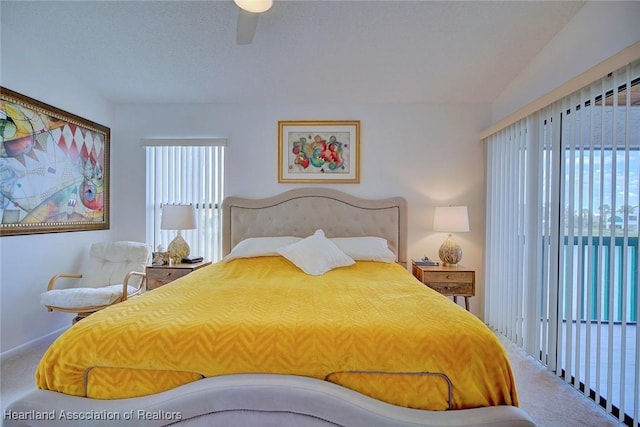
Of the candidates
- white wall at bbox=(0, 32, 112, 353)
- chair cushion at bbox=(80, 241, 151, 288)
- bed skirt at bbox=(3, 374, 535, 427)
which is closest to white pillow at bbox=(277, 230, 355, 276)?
bed skirt at bbox=(3, 374, 535, 427)

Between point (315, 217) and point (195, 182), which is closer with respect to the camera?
point (315, 217)

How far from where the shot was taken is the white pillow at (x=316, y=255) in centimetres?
274

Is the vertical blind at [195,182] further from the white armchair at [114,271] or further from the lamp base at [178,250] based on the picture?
the white armchair at [114,271]

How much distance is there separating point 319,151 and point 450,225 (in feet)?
5.30

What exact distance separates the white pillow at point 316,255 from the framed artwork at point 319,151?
3.07 feet

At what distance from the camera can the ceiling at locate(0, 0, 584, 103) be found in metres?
2.46

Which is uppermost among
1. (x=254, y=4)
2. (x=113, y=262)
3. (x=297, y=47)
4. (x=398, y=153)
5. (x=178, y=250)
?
(x=297, y=47)

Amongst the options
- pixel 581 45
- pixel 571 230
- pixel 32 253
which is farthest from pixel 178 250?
pixel 581 45

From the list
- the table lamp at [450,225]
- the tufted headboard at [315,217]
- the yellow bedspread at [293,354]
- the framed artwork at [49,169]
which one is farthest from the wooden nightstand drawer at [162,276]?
the table lamp at [450,225]

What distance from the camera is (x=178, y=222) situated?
340 centimetres

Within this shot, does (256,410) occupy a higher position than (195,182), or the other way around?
(195,182)

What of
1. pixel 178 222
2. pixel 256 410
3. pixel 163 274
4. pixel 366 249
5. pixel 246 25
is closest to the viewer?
pixel 256 410

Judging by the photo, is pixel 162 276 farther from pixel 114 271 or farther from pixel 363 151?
pixel 363 151

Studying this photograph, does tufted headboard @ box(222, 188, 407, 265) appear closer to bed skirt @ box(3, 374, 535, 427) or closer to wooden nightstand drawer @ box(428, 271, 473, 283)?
wooden nightstand drawer @ box(428, 271, 473, 283)
